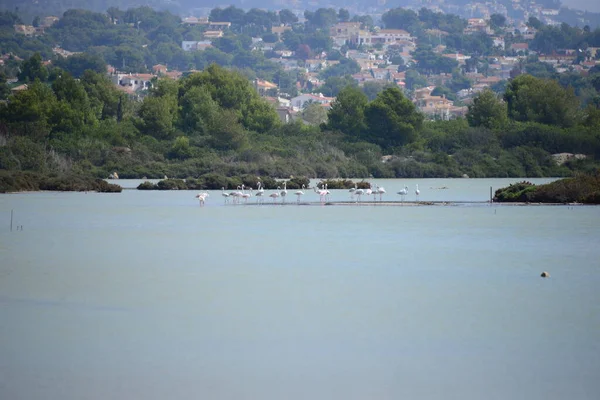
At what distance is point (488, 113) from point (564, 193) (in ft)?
124

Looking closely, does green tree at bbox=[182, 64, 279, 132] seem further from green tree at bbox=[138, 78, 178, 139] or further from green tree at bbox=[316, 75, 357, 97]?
green tree at bbox=[316, 75, 357, 97]

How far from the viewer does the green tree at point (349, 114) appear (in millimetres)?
71438

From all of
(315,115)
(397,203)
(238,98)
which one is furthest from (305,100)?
(397,203)

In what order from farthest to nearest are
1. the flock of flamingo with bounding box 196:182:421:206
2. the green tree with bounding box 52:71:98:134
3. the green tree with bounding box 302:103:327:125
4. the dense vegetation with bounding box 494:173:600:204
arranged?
the green tree with bounding box 302:103:327:125 < the green tree with bounding box 52:71:98:134 < the flock of flamingo with bounding box 196:182:421:206 < the dense vegetation with bounding box 494:173:600:204

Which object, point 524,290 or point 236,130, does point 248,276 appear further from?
point 236,130

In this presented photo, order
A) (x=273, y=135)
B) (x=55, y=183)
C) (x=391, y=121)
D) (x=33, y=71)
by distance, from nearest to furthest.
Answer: (x=55, y=183) < (x=391, y=121) < (x=273, y=135) < (x=33, y=71)

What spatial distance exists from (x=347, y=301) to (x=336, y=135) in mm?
52497

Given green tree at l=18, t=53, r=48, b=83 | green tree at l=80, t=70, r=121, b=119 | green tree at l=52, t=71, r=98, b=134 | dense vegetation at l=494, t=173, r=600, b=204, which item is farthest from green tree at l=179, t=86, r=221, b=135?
dense vegetation at l=494, t=173, r=600, b=204

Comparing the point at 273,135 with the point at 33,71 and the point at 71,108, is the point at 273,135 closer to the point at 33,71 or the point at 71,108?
the point at 71,108

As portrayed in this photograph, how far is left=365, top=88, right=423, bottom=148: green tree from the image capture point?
69.3 m

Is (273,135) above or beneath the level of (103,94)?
beneath

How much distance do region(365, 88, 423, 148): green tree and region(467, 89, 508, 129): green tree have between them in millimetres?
4985

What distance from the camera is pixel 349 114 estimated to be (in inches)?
2862

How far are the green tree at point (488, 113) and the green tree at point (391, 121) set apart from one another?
4985 mm
